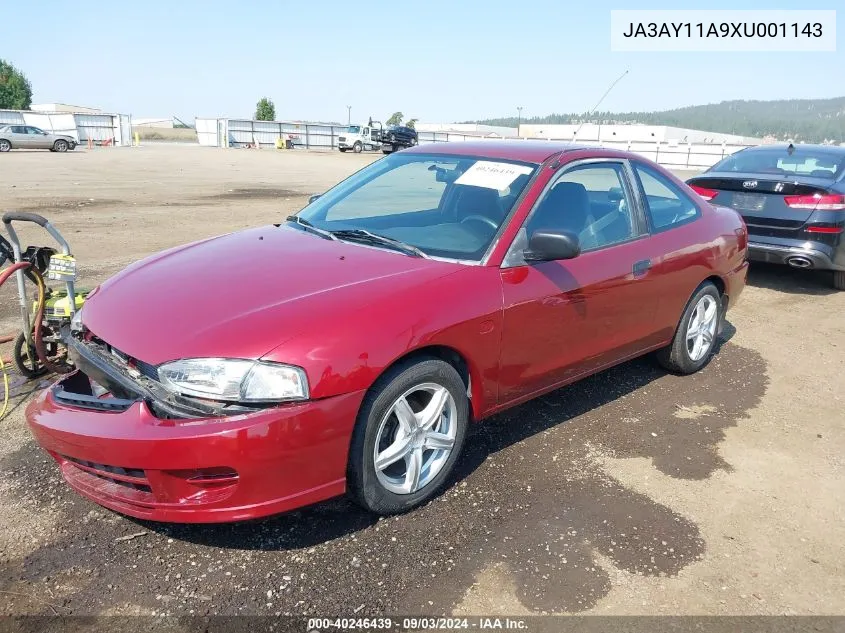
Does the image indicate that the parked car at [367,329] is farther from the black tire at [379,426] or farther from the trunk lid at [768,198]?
the trunk lid at [768,198]

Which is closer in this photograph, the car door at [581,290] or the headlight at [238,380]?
the headlight at [238,380]

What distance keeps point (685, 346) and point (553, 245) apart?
81.4 inches

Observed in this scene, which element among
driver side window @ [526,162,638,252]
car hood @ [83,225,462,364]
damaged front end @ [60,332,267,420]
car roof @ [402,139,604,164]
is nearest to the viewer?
damaged front end @ [60,332,267,420]

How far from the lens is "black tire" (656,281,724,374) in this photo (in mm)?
4762

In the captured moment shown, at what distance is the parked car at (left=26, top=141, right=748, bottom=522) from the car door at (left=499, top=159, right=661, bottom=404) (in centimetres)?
1

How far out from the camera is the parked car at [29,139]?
113ft

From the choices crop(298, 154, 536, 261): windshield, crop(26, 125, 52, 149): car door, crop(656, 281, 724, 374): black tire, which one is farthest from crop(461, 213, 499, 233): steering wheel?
crop(26, 125, 52, 149): car door

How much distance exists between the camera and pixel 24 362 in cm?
443

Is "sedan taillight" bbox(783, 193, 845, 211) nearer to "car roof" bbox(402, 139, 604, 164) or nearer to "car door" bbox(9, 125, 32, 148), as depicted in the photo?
"car roof" bbox(402, 139, 604, 164)

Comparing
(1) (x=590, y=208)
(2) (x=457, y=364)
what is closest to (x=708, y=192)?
(1) (x=590, y=208)

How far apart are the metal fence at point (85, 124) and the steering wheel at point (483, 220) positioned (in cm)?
4851

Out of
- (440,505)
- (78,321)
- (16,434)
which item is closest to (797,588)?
(440,505)

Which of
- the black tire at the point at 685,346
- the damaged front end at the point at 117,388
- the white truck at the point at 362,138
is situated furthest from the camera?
the white truck at the point at 362,138

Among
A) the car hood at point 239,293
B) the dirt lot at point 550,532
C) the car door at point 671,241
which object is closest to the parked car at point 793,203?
the dirt lot at point 550,532
